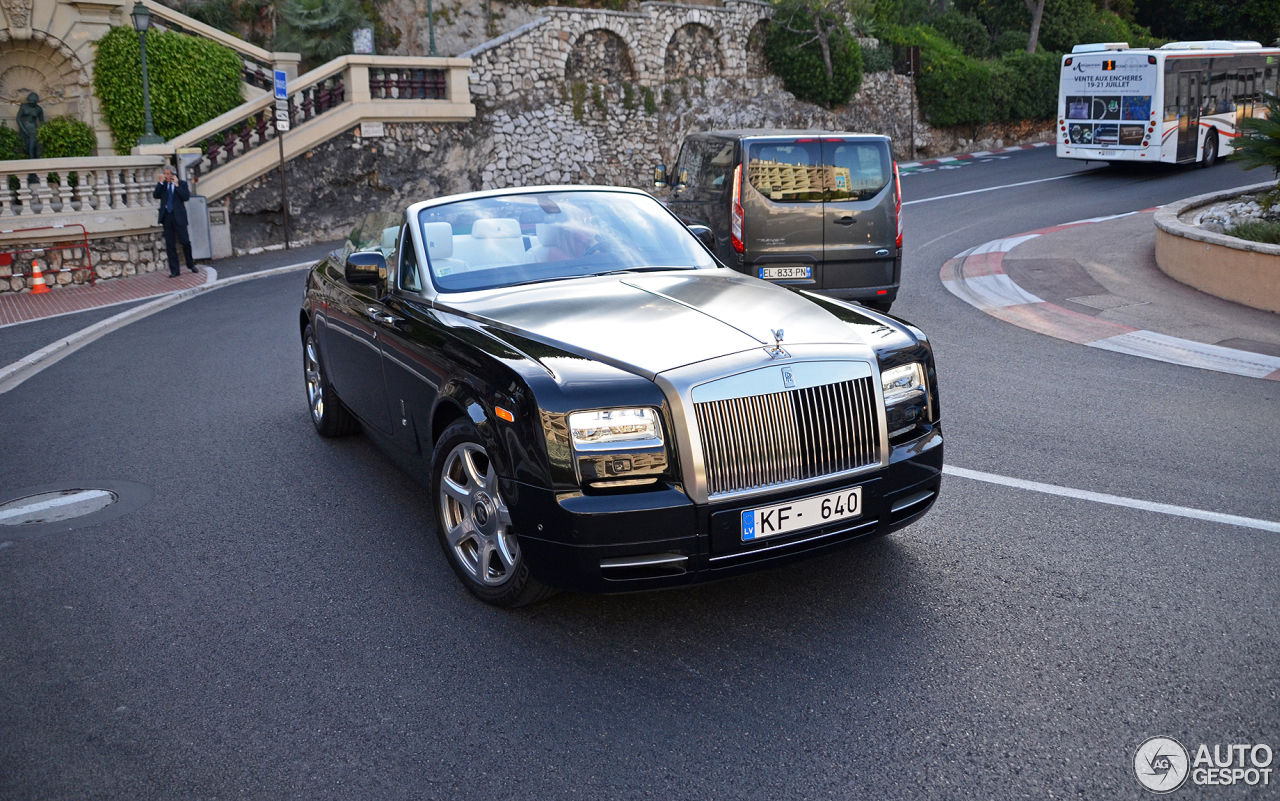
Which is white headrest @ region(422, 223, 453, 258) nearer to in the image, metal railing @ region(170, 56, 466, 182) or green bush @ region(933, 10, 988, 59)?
metal railing @ region(170, 56, 466, 182)

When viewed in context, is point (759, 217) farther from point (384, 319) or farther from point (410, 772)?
point (410, 772)

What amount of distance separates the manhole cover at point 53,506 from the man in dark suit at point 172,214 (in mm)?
12587

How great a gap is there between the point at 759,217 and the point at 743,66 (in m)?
23.2

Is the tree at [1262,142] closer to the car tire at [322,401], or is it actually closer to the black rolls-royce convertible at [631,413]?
the black rolls-royce convertible at [631,413]

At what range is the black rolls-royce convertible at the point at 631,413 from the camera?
13.3ft

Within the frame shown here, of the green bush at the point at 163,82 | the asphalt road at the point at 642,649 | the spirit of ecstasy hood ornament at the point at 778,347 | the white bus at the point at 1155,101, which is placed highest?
the green bush at the point at 163,82

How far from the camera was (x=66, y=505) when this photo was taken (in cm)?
632

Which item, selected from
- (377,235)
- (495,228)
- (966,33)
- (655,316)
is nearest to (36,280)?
(377,235)

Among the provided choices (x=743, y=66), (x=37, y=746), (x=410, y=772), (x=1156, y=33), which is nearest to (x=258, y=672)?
(x=37, y=746)

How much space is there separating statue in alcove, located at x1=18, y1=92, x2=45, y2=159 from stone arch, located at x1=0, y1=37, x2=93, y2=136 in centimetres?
98

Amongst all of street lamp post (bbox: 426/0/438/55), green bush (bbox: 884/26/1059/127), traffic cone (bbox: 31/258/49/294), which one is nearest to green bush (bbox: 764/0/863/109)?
green bush (bbox: 884/26/1059/127)

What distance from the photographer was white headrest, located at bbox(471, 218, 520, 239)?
575 cm

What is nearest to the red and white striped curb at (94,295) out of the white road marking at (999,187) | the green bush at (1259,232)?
the green bush at (1259,232)

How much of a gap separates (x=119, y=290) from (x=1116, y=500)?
15792mm
